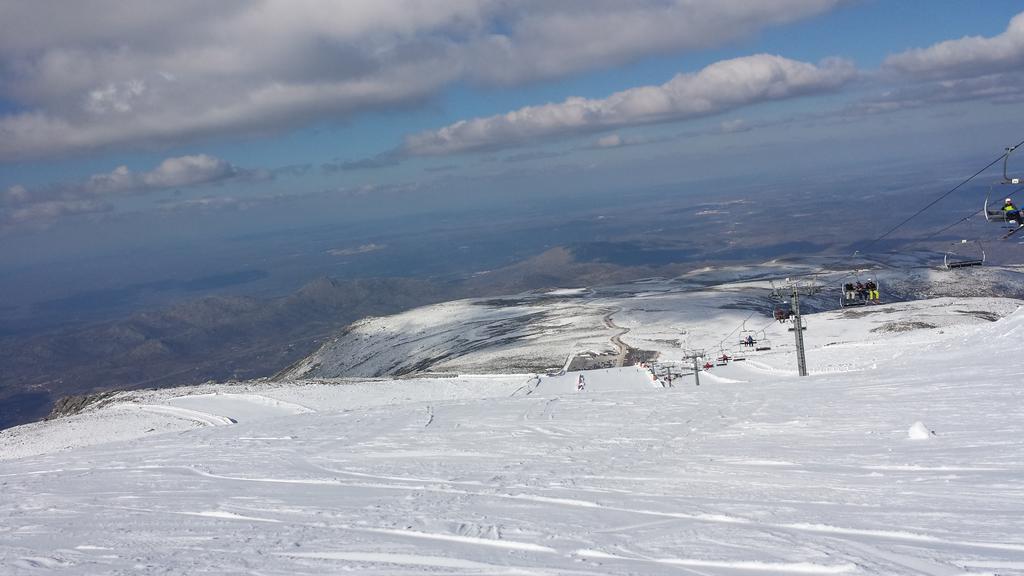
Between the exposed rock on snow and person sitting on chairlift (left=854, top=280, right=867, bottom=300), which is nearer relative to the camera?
the exposed rock on snow

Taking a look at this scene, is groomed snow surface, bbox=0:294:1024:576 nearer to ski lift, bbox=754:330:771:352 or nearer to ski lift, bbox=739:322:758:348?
ski lift, bbox=754:330:771:352

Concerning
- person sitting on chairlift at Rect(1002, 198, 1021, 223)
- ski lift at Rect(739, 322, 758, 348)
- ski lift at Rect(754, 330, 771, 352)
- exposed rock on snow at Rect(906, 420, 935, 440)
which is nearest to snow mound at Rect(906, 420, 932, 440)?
exposed rock on snow at Rect(906, 420, 935, 440)

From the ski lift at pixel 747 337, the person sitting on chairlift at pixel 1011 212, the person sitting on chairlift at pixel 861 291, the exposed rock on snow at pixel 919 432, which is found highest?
the person sitting on chairlift at pixel 1011 212

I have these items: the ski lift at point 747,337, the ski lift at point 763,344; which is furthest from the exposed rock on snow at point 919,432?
the ski lift at point 747,337

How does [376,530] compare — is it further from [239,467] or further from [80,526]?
[239,467]

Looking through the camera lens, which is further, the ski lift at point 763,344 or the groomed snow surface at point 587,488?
the ski lift at point 763,344

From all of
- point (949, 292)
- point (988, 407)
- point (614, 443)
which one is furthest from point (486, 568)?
point (949, 292)

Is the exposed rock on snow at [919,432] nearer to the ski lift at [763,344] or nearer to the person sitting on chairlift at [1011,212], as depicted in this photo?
the person sitting on chairlift at [1011,212]

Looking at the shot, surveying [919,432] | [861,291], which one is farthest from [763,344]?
[919,432]

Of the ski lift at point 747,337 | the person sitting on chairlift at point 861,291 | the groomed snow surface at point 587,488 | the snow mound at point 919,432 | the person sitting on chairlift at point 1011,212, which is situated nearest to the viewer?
the groomed snow surface at point 587,488
